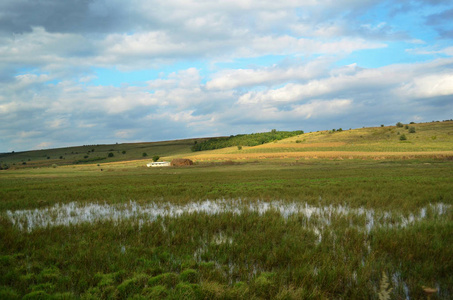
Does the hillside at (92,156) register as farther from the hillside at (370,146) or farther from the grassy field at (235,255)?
the grassy field at (235,255)

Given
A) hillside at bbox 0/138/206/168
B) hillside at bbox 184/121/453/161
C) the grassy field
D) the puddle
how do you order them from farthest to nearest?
hillside at bbox 0/138/206/168
hillside at bbox 184/121/453/161
the puddle
the grassy field

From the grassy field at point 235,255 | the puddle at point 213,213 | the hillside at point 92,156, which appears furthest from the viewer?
the hillside at point 92,156

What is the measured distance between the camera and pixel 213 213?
12.5 m

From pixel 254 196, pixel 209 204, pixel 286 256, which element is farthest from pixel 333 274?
pixel 254 196

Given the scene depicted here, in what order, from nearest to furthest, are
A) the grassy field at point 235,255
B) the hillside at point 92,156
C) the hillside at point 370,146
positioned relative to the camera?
the grassy field at point 235,255, the hillside at point 370,146, the hillside at point 92,156

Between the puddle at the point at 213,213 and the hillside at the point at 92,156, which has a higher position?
the hillside at the point at 92,156

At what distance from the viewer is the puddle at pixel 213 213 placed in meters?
10.3

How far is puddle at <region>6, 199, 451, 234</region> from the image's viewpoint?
10.3 meters

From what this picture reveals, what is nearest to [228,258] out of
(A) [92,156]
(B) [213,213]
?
(B) [213,213]

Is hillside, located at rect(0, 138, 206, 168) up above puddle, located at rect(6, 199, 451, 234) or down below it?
above

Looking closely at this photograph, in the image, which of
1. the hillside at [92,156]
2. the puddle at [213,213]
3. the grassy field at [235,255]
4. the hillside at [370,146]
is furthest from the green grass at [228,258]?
the hillside at [92,156]

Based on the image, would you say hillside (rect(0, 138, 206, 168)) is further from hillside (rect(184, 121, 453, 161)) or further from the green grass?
the green grass

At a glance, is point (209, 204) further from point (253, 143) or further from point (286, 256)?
point (253, 143)

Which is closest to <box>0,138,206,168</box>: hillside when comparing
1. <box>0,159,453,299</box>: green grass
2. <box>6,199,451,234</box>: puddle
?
<box>6,199,451,234</box>: puddle
